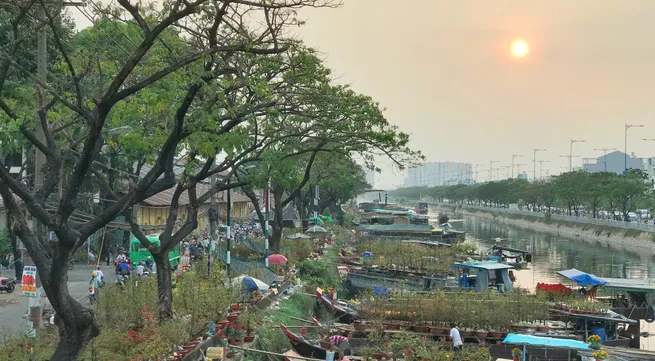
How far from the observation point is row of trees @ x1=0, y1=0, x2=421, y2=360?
9211 millimetres

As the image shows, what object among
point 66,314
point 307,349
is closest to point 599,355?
point 307,349

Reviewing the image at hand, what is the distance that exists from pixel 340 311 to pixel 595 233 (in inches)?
2270

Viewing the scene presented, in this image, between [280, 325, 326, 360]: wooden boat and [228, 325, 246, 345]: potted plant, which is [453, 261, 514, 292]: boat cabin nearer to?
[280, 325, 326, 360]: wooden boat

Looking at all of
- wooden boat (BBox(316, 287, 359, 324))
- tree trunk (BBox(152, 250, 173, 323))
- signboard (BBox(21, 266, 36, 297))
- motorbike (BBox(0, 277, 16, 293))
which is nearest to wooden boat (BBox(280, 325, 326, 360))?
tree trunk (BBox(152, 250, 173, 323))

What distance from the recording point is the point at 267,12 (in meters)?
10.4

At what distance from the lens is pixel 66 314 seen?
30.1 ft

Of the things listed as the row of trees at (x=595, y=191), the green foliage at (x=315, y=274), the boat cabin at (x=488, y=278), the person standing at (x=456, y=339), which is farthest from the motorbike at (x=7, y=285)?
the row of trees at (x=595, y=191)

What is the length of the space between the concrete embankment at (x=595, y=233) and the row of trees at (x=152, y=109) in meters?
46.0

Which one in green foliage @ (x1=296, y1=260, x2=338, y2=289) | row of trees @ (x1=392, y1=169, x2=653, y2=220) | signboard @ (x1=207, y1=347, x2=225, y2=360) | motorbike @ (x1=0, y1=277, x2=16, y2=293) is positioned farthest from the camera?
row of trees @ (x1=392, y1=169, x2=653, y2=220)

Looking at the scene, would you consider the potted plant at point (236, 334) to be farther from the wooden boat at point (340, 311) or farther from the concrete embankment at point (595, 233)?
the concrete embankment at point (595, 233)

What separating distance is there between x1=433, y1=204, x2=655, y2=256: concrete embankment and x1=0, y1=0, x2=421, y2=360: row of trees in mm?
46022

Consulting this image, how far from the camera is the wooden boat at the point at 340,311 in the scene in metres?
21.4

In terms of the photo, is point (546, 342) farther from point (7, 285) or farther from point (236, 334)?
point (7, 285)

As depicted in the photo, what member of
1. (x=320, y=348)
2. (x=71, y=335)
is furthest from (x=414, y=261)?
(x=71, y=335)
